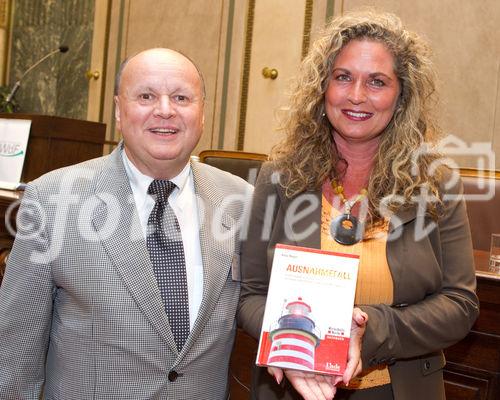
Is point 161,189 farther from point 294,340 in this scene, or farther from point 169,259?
point 294,340

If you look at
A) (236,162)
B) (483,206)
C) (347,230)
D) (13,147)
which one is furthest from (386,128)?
(13,147)

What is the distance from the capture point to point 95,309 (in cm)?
166

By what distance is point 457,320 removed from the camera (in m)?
1.71

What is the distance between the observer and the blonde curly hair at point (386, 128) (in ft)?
5.98

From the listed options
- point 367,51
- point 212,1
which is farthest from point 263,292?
point 212,1

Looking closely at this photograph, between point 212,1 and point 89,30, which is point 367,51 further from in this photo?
point 89,30

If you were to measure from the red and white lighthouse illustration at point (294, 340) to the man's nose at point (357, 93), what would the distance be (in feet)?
1.97

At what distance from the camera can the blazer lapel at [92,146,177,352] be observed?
1.67 meters

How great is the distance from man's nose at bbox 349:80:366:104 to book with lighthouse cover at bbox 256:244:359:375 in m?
0.47

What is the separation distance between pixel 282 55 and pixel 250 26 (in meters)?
0.51

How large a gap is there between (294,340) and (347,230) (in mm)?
412

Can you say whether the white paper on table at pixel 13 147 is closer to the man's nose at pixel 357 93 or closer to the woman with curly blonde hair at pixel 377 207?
the woman with curly blonde hair at pixel 377 207

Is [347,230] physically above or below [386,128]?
below

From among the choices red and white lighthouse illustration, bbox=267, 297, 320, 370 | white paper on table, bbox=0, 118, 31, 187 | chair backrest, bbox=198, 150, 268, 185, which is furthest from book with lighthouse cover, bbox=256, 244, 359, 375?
white paper on table, bbox=0, 118, 31, 187
